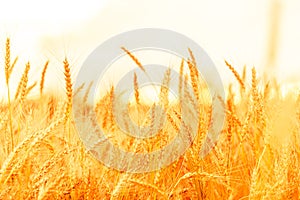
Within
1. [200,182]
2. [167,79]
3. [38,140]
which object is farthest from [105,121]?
[38,140]

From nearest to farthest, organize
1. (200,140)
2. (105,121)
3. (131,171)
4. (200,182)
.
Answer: (131,171)
(200,140)
(200,182)
(105,121)

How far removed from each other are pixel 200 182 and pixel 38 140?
0.63 m

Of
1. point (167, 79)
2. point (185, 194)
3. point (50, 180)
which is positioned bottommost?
point (185, 194)

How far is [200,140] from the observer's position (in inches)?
59.1

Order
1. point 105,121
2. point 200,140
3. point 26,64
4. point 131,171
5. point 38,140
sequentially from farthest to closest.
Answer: point 105,121
point 26,64
point 200,140
point 131,171
point 38,140

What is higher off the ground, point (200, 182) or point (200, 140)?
point (200, 140)

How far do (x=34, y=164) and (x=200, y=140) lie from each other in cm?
56

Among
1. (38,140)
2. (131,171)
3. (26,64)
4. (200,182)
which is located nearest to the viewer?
(38,140)

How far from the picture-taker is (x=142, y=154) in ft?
4.99

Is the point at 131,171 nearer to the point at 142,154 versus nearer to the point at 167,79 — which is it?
the point at 142,154

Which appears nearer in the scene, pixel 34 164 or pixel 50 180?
pixel 50 180

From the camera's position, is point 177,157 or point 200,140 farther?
point 177,157

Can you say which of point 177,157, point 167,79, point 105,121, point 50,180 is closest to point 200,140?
point 177,157

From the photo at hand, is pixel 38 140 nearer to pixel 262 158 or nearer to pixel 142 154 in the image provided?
pixel 142 154
